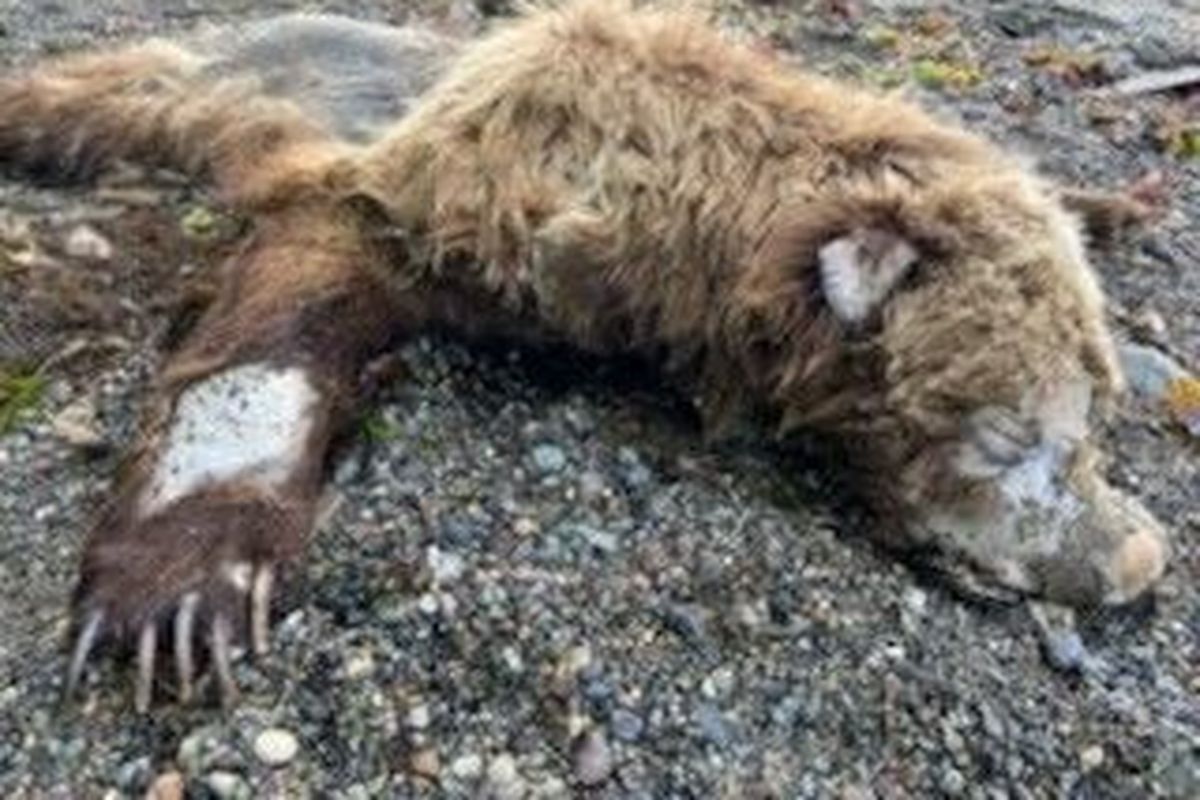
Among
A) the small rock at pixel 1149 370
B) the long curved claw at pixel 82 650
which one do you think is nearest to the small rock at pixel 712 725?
the long curved claw at pixel 82 650

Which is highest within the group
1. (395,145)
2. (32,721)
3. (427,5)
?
(395,145)

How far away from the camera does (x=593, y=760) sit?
361cm

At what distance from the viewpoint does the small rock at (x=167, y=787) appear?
3.46 m

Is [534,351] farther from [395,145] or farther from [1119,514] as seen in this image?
[1119,514]

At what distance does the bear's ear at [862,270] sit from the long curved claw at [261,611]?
117cm

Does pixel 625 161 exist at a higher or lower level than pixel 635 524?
higher

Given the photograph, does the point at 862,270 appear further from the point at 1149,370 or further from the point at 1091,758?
the point at 1149,370

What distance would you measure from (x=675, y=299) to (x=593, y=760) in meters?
1.08

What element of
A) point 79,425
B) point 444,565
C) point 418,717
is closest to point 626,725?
point 418,717

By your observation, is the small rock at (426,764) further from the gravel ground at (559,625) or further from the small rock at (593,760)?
the small rock at (593,760)

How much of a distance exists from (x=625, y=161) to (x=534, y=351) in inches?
17.2

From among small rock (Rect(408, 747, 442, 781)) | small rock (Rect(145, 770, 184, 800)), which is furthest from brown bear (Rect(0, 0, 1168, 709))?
small rock (Rect(408, 747, 442, 781))

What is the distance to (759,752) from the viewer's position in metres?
3.71

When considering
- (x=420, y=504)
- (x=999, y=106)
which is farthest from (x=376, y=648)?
(x=999, y=106)
